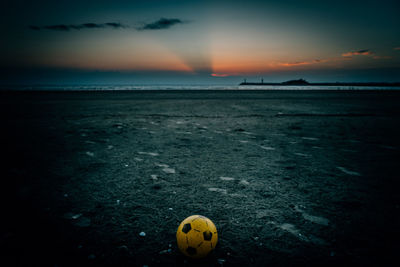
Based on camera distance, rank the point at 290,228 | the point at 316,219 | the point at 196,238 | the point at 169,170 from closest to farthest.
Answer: the point at 196,238, the point at 290,228, the point at 316,219, the point at 169,170

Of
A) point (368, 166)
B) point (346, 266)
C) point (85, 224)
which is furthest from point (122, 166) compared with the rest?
point (368, 166)

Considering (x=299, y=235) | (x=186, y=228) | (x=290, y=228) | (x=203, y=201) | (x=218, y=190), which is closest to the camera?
(x=186, y=228)

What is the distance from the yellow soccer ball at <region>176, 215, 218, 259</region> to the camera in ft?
5.61

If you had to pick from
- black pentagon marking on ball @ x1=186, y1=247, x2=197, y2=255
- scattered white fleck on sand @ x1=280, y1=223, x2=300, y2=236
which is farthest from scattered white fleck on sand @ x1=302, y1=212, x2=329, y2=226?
black pentagon marking on ball @ x1=186, y1=247, x2=197, y2=255

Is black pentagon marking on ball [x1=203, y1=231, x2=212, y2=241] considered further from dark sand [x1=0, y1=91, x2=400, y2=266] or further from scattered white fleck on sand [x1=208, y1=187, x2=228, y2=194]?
scattered white fleck on sand [x1=208, y1=187, x2=228, y2=194]

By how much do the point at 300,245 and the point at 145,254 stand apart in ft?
4.63

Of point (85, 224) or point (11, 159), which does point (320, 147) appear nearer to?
point (85, 224)

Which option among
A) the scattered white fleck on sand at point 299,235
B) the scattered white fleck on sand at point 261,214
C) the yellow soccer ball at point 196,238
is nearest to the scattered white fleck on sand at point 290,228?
the scattered white fleck on sand at point 299,235

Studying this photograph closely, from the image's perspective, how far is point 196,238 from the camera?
171 centimetres

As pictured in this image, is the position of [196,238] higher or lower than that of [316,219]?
higher

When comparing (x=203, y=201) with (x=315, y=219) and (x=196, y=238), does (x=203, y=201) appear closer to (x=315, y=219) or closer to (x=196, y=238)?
(x=196, y=238)

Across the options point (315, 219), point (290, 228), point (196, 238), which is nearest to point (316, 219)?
point (315, 219)

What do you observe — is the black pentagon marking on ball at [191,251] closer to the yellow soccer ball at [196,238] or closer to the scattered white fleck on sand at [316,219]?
the yellow soccer ball at [196,238]

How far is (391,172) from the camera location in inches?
139
